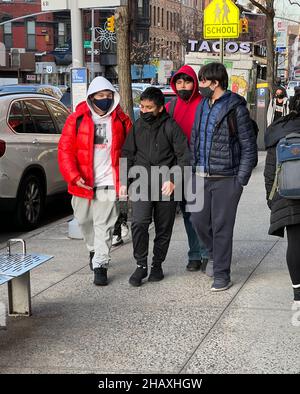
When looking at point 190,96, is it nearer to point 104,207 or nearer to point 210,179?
point 210,179

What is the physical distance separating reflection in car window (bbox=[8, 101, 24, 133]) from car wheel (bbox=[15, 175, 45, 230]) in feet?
2.16

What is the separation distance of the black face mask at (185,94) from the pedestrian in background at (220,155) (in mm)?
268

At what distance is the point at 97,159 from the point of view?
5.65 m

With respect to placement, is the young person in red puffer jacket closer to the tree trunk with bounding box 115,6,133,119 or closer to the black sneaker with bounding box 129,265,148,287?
the black sneaker with bounding box 129,265,148,287

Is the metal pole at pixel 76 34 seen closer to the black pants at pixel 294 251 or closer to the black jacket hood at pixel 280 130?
the black jacket hood at pixel 280 130

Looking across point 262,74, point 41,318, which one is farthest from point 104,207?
point 262,74

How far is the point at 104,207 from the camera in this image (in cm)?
568

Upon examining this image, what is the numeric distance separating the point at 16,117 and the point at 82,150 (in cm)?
321

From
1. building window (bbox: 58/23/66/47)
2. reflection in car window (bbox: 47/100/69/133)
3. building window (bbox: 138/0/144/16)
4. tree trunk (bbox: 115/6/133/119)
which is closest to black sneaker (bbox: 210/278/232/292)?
tree trunk (bbox: 115/6/133/119)

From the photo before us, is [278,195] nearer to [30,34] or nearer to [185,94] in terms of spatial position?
[185,94]

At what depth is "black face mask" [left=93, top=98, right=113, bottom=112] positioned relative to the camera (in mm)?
5547

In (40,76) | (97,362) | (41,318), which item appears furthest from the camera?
(40,76)

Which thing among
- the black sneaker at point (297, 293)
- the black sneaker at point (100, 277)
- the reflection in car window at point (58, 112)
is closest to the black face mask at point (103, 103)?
the black sneaker at point (100, 277)

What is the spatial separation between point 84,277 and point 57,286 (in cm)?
33
